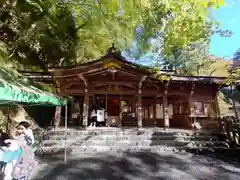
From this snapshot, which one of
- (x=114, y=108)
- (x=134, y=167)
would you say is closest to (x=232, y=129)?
(x=134, y=167)

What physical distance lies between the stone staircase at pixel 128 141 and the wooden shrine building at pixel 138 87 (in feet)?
4.17

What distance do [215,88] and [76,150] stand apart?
29.5 feet

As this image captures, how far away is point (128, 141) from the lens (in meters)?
7.50

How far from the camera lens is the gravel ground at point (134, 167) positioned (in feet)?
15.1

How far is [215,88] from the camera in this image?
11.0 metres

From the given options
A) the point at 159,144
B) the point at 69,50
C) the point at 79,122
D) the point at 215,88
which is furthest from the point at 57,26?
the point at 215,88

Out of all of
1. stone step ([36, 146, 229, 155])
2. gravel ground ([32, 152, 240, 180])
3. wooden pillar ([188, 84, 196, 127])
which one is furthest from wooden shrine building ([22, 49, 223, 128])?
gravel ground ([32, 152, 240, 180])

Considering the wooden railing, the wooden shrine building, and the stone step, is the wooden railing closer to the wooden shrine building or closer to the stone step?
the stone step

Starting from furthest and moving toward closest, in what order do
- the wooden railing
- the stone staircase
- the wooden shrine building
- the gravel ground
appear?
the wooden shrine building < the wooden railing < the stone staircase < the gravel ground

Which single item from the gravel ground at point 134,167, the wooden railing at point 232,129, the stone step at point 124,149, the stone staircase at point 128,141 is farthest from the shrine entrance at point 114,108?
the wooden railing at point 232,129

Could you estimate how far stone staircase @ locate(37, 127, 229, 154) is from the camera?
22.8 ft

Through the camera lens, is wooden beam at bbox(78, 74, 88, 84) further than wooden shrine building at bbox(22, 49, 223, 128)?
Yes

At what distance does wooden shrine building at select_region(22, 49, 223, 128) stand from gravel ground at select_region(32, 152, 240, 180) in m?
3.08

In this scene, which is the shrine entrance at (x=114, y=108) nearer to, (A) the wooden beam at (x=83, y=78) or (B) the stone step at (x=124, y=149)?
(A) the wooden beam at (x=83, y=78)
